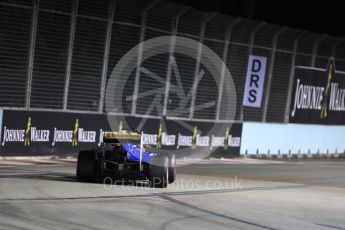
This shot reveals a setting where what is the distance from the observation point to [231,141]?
23500mm

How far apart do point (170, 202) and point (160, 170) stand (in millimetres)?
2024

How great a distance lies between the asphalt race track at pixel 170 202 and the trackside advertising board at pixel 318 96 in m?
9.23

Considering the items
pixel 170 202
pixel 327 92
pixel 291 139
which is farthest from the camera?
pixel 327 92

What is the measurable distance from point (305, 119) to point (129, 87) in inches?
341

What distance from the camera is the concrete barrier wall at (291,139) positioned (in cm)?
2422

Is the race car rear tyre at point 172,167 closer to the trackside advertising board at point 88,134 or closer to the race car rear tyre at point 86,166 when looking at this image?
the race car rear tyre at point 86,166

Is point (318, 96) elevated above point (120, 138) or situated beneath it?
elevated above

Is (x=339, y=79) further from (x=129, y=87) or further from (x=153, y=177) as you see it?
(x=153, y=177)

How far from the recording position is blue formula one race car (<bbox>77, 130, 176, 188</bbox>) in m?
13.0

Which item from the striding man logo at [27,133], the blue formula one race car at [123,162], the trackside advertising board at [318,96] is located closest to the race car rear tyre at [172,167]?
the blue formula one race car at [123,162]

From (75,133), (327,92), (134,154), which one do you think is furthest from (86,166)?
(327,92)

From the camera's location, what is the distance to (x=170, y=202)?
11.2 m

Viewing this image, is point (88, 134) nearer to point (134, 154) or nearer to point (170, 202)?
point (134, 154)

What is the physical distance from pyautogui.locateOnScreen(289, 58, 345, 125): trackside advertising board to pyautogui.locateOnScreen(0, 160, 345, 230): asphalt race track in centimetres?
923
